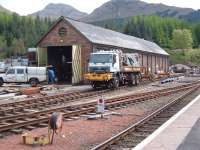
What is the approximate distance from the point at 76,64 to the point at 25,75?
5.93 meters

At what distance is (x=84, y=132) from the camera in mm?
13562


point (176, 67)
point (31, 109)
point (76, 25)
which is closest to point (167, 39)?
point (176, 67)

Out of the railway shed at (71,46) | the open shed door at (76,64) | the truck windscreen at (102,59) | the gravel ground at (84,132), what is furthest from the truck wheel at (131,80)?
the gravel ground at (84,132)

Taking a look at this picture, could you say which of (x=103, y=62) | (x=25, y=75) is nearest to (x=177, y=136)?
(x=103, y=62)

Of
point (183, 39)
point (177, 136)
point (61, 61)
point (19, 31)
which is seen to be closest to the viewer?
point (177, 136)

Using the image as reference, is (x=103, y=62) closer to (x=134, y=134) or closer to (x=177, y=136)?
(x=134, y=134)

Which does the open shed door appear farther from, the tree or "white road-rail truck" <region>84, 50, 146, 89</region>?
the tree

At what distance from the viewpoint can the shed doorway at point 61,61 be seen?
49.9 meters

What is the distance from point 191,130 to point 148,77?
138 feet

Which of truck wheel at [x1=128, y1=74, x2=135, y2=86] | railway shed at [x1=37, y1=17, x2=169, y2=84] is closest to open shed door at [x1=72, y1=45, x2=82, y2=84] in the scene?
railway shed at [x1=37, y1=17, x2=169, y2=84]

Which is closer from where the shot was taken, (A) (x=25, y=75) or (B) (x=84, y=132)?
(B) (x=84, y=132)

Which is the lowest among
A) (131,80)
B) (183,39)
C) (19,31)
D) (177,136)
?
(177,136)

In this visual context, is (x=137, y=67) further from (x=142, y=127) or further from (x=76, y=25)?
(x=142, y=127)

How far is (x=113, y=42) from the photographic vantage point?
169 ft
